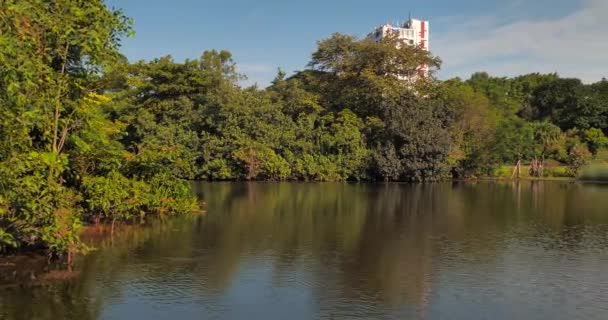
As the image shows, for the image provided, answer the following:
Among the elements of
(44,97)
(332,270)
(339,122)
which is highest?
(339,122)

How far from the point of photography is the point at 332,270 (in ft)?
48.9

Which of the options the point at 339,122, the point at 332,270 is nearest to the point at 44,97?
the point at 332,270

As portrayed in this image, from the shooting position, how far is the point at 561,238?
20156mm

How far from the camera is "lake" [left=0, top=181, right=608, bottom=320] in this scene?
11.8 meters

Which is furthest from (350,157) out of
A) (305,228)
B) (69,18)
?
(69,18)

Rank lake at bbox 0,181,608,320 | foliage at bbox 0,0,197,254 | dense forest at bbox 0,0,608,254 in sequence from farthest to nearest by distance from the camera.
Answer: dense forest at bbox 0,0,608,254 < lake at bbox 0,181,608,320 < foliage at bbox 0,0,197,254

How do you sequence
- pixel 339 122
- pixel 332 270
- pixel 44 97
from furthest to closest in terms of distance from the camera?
pixel 339 122, pixel 332 270, pixel 44 97

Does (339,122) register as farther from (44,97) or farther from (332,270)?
(44,97)

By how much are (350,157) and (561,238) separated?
2825 centimetres

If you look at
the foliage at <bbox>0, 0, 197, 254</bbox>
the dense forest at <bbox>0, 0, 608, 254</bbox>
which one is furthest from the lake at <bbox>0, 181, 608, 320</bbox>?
the dense forest at <bbox>0, 0, 608, 254</bbox>

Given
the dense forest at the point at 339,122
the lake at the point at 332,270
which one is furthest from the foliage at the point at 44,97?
the dense forest at the point at 339,122

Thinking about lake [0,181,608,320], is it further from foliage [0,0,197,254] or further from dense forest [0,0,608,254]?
dense forest [0,0,608,254]

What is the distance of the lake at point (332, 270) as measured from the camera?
11.8 metres

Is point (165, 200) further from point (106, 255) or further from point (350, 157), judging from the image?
point (350, 157)
